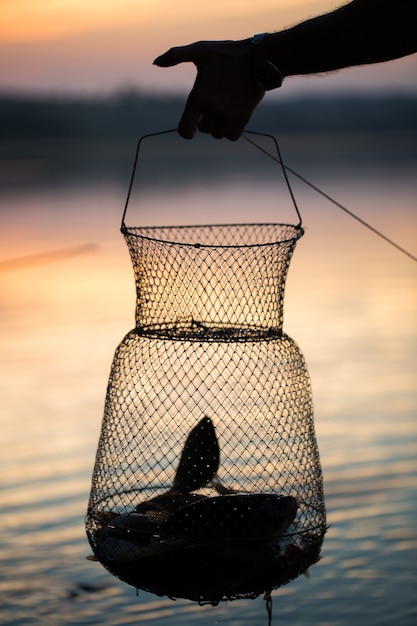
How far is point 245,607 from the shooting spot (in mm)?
6316

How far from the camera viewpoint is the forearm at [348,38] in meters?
2.95

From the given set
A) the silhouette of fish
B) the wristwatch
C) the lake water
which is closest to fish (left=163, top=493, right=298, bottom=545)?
the silhouette of fish

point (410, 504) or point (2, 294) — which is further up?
point (2, 294)

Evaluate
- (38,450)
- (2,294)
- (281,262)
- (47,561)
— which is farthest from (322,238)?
(281,262)

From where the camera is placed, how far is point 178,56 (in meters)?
3.10

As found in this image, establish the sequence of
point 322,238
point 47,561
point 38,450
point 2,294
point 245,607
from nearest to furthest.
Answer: point 245,607
point 47,561
point 38,450
point 2,294
point 322,238

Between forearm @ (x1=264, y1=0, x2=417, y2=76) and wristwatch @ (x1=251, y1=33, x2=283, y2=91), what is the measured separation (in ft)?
0.09

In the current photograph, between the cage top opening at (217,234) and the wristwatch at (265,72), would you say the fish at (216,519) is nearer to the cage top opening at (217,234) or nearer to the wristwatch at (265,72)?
the cage top opening at (217,234)

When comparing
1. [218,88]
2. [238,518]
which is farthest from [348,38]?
[238,518]

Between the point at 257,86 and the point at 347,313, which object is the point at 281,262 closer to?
the point at 257,86

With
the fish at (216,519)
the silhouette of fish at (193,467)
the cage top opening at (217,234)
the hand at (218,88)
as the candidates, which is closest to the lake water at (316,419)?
the cage top opening at (217,234)

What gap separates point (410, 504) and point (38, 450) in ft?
7.72

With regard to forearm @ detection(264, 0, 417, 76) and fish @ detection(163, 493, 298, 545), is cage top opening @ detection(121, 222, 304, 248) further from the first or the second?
fish @ detection(163, 493, 298, 545)

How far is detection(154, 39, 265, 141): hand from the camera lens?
10.0ft
